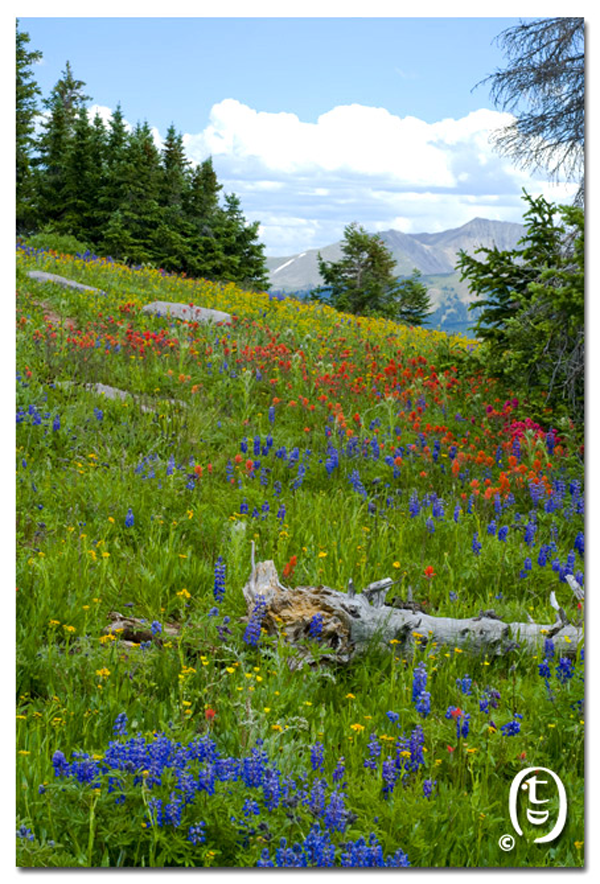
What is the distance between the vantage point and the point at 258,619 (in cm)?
334

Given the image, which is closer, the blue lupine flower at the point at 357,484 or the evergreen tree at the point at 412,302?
the blue lupine flower at the point at 357,484

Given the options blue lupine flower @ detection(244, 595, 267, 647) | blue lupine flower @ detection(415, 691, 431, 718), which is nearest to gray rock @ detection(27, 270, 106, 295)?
blue lupine flower @ detection(244, 595, 267, 647)

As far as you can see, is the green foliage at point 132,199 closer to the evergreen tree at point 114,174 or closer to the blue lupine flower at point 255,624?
the evergreen tree at point 114,174

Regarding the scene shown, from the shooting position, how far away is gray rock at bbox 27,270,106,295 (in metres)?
11.8

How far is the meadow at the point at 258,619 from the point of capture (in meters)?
2.35

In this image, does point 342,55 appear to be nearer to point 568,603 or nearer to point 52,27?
point 52,27

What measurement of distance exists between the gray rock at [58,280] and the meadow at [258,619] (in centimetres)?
361


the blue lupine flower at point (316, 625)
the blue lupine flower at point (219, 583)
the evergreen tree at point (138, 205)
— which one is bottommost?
the blue lupine flower at point (316, 625)

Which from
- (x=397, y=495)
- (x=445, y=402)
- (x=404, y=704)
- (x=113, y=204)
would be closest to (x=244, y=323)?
(x=113, y=204)

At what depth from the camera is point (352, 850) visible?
7.50ft

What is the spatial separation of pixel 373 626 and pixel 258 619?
547mm

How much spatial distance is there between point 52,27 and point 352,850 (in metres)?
4.36

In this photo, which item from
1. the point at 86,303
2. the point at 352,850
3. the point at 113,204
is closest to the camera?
the point at 352,850

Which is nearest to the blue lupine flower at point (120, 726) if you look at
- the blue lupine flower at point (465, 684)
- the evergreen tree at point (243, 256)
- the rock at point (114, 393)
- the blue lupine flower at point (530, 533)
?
the blue lupine flower at point (465, 684)
